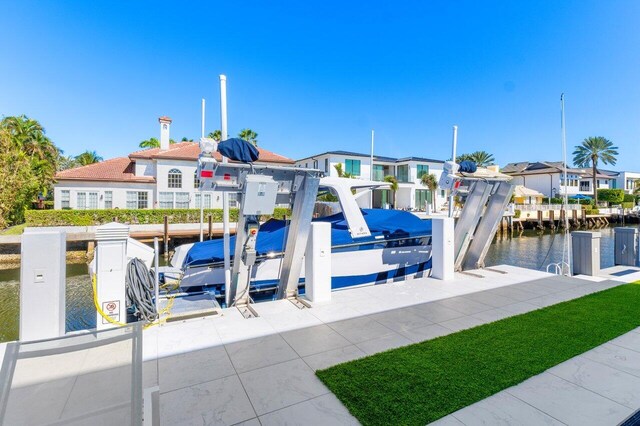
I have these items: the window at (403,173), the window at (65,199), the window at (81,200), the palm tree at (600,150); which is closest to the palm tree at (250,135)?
the window at (81,200)

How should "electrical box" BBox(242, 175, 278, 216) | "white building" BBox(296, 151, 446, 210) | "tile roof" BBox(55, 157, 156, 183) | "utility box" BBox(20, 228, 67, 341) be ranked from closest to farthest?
1. "utility box" BBox(20, 228, 67, 341)
2. "electrical box" BBox(242, 175, 278, 216)
3. "tile roof" BBox(55, 157, 156, 183)
4. "white building" BBox(296, 151, 446, 210)

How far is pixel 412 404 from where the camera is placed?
2547 mm

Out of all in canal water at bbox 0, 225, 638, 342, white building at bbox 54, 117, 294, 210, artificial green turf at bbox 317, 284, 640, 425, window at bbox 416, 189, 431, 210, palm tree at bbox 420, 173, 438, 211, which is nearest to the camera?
artificial green turf at bbox 317, 284, 640, 425

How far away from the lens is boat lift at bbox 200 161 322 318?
4418mm

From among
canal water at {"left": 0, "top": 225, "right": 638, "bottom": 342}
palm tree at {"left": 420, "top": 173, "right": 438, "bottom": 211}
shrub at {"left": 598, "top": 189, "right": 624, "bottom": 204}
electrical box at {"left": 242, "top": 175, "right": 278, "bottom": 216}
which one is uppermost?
palm tree at {"left": 420, "top": 173, "right": 438, "bottom": 211}

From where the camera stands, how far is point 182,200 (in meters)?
22.7

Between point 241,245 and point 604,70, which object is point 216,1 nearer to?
point 241,245

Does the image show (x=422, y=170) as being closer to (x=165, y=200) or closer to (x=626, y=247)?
(x=165, y=200)

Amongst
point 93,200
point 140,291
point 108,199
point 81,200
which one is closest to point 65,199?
point 81,200

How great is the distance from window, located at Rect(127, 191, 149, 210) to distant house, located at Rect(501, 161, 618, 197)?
1609 inches

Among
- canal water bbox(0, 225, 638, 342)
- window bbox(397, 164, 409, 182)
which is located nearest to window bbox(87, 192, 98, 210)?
canal water bbox(0, 225, 638, 342)

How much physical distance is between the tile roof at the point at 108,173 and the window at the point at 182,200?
2190mm

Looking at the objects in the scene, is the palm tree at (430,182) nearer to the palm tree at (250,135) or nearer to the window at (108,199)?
the palm tree at (250,135)

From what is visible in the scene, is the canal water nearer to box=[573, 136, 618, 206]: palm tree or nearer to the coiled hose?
the coiled hose
